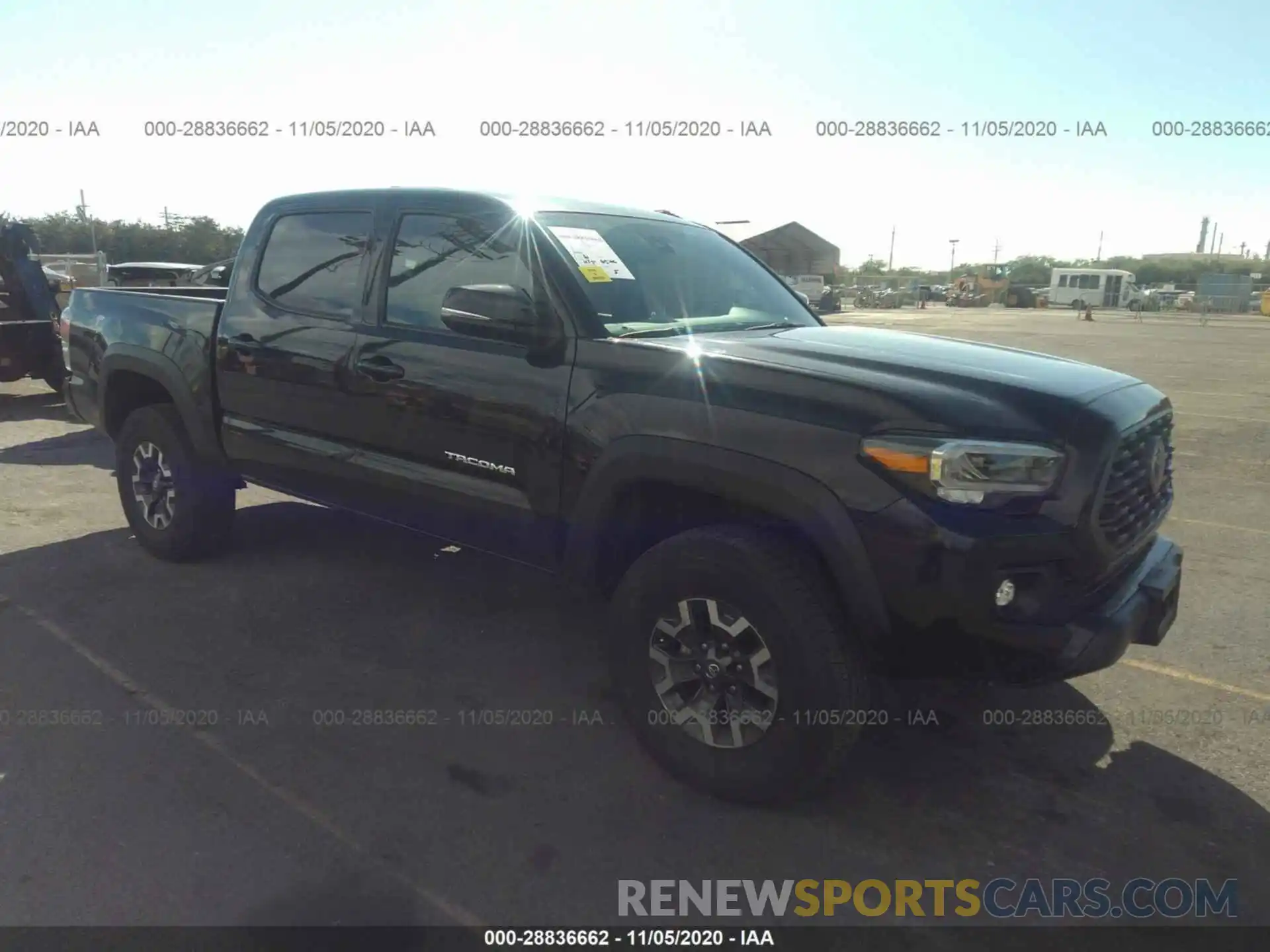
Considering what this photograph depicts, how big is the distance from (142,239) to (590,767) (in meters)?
54.9

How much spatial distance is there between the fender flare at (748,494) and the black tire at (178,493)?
267 cm

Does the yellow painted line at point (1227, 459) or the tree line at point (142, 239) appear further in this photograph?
the tree line at point (142, 239)

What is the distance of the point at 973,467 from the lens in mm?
2510

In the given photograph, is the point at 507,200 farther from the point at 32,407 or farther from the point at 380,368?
the point at 32,407

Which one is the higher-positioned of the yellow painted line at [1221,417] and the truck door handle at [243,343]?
the truck door handle at [243,343]

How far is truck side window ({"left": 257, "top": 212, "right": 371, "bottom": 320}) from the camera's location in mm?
4020

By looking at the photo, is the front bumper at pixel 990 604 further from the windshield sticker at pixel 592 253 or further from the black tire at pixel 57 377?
the black tire at pixel 57 377

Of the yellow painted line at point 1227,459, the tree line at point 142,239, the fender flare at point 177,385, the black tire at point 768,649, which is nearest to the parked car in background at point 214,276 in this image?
the fender flare at point 177,385

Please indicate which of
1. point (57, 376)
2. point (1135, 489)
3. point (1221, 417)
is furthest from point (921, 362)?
point (57, 376)

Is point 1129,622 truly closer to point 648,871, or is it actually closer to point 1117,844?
point 1117,844

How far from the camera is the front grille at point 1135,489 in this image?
106 inches

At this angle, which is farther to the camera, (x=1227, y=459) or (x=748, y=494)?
(x=1227, y=459)

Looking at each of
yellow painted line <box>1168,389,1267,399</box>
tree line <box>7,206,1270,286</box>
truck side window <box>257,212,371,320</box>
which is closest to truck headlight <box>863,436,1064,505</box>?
truck side window <box>257,212,371,320</box>

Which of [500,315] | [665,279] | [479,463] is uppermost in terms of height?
[665,279]
